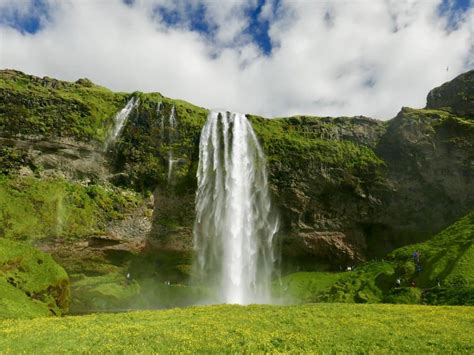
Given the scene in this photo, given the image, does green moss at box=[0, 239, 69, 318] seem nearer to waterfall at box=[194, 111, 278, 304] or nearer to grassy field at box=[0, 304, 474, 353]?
grassy field at box=[0, 304, 474, 353]

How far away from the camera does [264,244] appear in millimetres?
70500

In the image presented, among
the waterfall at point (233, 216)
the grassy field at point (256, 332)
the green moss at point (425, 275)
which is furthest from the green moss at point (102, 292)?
the grassy field at point (256, 332)

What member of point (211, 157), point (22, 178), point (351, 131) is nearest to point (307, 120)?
point (351, 131)

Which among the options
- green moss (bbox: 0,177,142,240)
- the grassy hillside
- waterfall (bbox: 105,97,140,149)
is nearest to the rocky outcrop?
the grassy hillside

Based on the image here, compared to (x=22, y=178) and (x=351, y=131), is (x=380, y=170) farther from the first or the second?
(x=22, y=178)

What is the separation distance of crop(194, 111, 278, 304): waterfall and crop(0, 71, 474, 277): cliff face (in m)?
2.26

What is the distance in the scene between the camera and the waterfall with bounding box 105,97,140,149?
238ft

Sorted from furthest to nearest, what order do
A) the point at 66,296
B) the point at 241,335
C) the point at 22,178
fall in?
the point at 22,178 → the point at 66,296 → the point at 241,335

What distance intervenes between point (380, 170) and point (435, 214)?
1215 cm

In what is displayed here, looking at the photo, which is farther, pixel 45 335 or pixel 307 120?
pixel 307 120

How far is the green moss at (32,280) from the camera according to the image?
37.5 meters

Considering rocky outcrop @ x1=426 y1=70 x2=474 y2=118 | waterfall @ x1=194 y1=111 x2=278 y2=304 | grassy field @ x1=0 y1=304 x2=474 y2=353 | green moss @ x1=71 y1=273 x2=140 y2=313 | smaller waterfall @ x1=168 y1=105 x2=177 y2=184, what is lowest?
green moss @ x1=71 y1=273 x2=140 y2=313

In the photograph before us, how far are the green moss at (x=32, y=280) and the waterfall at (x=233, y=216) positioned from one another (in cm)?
2567

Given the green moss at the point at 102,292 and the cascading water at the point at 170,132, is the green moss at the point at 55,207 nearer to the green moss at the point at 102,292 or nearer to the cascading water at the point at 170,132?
the green moss at the point at 102,292
